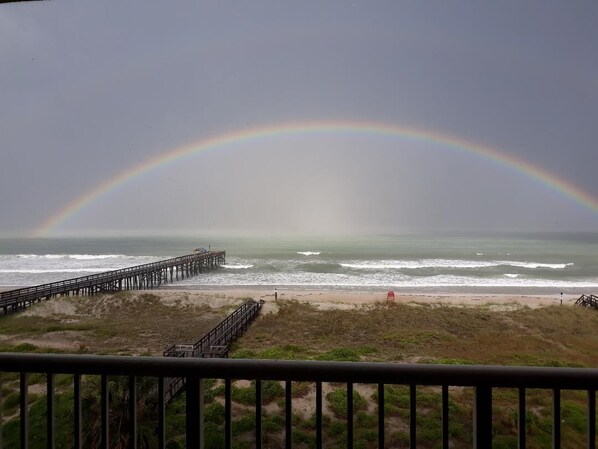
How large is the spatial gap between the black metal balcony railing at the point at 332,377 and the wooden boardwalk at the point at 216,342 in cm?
504

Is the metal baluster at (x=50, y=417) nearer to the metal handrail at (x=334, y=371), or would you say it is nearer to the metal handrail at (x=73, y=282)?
the metal handrail at (x=334, y=371)

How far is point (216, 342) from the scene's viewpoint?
1309 cm

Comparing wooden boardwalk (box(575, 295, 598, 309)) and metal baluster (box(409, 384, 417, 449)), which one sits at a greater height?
metal baluster (box(409, 384, 417, 449))

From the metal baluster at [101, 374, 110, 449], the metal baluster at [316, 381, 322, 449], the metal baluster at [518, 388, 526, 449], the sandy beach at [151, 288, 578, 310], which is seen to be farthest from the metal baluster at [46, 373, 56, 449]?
the sandy beach at [151, 288, 578, 310]

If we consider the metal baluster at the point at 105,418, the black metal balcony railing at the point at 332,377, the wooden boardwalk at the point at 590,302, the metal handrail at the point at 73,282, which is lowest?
the wooden boardwalk at the point at 590,302

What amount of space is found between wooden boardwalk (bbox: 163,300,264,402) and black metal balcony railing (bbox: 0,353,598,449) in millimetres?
5035

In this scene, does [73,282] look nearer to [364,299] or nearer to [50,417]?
[364,299]

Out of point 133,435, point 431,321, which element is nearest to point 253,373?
point 133,435

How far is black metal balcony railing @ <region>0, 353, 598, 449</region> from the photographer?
1.69 meters

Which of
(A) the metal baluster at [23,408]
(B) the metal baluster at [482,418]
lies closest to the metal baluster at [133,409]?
(A) the metal baluster at [23,408]

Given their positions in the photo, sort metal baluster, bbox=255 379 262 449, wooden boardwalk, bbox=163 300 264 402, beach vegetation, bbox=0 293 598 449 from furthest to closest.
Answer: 1. wooden boardwalk, bbox=163 300 264 402
2. beach vegetation, bbox=0 293 598 449
3. metal baluster, bbox=255 379 262 449

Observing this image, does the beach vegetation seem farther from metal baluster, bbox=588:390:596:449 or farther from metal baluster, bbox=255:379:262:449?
metal baluster, bbox=255:379:262:449

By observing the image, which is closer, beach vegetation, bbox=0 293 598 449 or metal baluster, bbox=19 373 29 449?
metal baluster, bbox=19 373 29 449

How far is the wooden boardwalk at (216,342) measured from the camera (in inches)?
351
